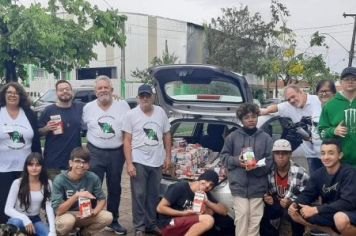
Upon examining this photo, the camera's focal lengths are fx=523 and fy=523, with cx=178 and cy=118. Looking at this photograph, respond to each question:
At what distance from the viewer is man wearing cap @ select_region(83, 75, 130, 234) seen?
20.3ft

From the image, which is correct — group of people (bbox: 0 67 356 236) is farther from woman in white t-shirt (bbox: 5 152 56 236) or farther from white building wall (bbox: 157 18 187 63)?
white building wall (bbox: 157 18 187 63)

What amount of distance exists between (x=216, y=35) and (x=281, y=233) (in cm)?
3170

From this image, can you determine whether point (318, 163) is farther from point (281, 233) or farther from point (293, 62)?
point (293, 62)

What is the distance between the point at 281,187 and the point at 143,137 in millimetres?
1679

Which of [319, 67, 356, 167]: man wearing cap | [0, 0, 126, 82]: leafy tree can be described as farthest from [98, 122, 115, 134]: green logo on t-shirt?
[0, 0, 126, 82]: leafy tree

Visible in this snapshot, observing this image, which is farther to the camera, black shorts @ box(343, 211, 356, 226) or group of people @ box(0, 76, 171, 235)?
group of people @ box(0, 76, 171, 235)

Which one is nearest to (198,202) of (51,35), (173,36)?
(51,35)

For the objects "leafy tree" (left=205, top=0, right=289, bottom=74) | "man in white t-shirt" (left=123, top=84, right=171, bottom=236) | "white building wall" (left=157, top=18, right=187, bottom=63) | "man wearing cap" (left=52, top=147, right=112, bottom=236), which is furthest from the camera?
"white building wall" (left=157, top=18, right=187, bottom=63)

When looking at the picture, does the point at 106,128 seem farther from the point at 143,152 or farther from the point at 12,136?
the point at 12,136

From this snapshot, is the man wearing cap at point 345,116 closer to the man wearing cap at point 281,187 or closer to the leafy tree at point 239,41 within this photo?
the man wearing cap at point 281,187

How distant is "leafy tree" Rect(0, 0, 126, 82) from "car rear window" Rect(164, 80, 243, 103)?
4.96 metres

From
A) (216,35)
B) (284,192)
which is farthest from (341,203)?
(216,35)

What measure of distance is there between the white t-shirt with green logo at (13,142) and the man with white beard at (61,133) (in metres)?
0.29

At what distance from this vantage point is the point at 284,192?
18.9 feet
